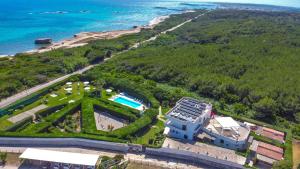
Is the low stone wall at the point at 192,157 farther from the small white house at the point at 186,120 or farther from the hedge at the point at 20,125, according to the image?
the hedge at the point at 20,125

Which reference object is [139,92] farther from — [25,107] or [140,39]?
[140,39]

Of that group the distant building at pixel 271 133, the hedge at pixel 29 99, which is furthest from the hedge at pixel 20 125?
the distant building at pixel 271 133

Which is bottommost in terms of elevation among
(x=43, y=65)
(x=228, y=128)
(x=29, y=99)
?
(x=29, y=99)

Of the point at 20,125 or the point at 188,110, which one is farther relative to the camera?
the point at 20,125

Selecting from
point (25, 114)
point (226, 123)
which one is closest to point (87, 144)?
point (25, 114)

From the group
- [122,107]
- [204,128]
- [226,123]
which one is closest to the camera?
[204,128]

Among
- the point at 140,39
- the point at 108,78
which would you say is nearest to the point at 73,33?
the point at 140,39

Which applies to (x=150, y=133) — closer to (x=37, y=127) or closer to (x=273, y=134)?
(x=37, y=127)

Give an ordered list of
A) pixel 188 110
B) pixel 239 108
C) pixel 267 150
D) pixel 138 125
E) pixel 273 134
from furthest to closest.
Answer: pixel 239 108 → pixel 273 134 → pixel 138 125 → pixel 188 110 → pixel 267 150
